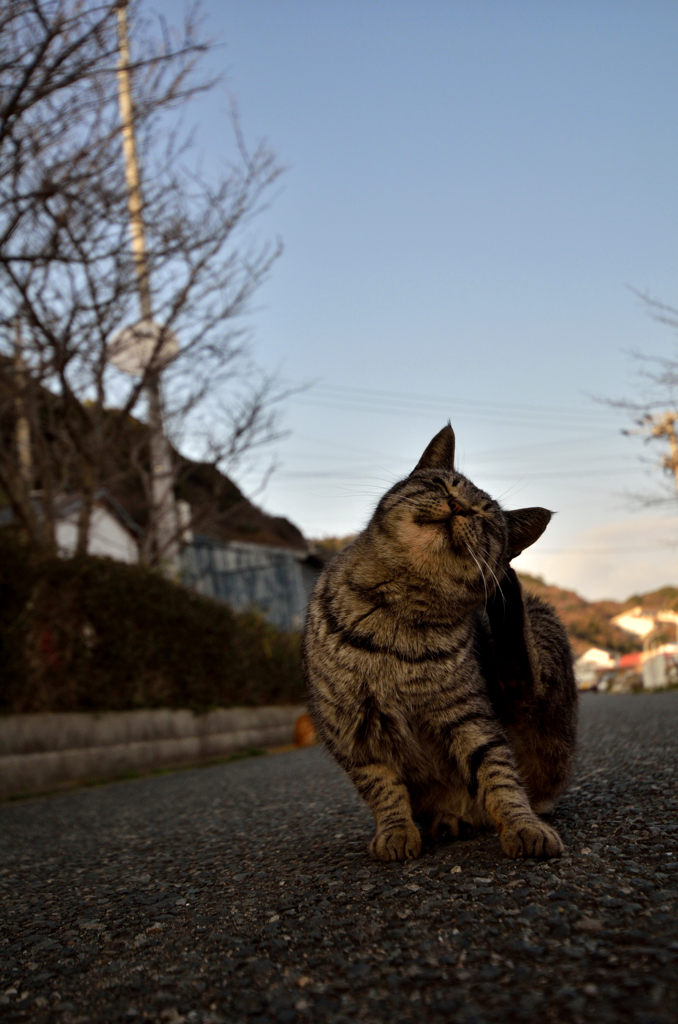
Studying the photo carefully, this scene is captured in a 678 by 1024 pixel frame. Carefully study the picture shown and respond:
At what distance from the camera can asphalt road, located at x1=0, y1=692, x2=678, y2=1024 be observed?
4.60 ft

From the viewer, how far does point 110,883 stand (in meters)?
2.90

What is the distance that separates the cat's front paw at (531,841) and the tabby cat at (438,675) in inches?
0.7

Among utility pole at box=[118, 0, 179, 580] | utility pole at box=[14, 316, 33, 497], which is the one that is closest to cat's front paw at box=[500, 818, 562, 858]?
utility pole at box=[118, 0, 179, 580]

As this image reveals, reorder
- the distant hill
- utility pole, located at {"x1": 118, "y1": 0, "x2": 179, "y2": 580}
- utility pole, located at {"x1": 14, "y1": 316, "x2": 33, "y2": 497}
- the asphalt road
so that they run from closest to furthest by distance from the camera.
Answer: the asphalt road → utility pole, located at {"x1": 118, "y1": 0, "x2": 179, "y2": 580} → utility pole, located at {"x1": 14, "y1": 316, "x2": 33, "y2": 497} → the distant hill

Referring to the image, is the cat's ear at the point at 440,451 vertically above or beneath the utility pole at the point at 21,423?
beneath

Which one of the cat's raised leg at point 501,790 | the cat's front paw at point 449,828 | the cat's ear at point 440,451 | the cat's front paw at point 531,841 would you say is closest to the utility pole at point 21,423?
the cat's ear at point 440,451

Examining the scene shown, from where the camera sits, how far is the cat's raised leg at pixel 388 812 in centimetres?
247

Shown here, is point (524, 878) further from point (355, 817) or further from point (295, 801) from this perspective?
point (295, 801)

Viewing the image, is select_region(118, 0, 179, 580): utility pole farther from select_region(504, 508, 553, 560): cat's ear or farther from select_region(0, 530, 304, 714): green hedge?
select_region(504, 508, 553, 560): cat's ear

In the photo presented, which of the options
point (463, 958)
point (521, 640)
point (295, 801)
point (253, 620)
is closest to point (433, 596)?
point (521, 640)

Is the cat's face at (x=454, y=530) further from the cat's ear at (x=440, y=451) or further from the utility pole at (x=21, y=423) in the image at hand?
the utility pole at (x=21, y=423)

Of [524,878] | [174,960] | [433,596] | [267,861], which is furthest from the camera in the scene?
[267,861]

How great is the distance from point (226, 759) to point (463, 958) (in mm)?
8979

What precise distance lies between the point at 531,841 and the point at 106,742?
7116 mm
